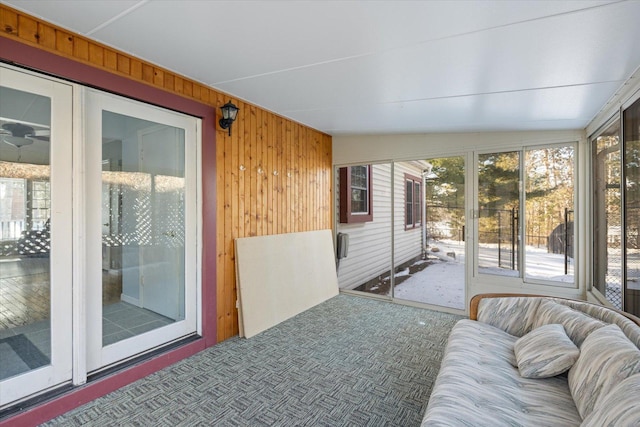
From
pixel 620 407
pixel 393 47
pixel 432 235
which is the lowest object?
pixel 620 407

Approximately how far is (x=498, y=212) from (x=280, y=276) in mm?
2889

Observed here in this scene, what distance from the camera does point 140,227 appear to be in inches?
110

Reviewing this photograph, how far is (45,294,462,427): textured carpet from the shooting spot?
6.84 feet

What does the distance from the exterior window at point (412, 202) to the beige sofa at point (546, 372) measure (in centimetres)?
406

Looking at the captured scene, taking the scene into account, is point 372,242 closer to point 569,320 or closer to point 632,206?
point 632,206

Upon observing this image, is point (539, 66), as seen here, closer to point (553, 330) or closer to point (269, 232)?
point (553, 330)

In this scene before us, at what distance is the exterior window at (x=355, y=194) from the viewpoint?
5457 millimetres

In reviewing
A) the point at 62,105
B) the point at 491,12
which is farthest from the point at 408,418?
the point at 62,105

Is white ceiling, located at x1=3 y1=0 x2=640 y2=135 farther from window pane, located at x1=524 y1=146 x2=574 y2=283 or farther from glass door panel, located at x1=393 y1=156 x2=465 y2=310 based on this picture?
glass door panel, located at x1=393 y1=156 x2=465 y2=310

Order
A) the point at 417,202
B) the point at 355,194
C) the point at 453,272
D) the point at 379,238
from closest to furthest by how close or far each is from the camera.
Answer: the point at 453,272, the point at 355,194, the point at 379,238, the point at 417,202

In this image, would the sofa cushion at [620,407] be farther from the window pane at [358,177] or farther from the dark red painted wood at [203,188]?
the window pane at [358,177]

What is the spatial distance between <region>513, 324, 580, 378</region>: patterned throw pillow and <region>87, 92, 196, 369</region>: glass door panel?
277 cm

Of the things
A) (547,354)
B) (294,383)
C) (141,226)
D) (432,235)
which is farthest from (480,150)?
(141,226)

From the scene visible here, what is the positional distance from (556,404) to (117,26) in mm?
3332
